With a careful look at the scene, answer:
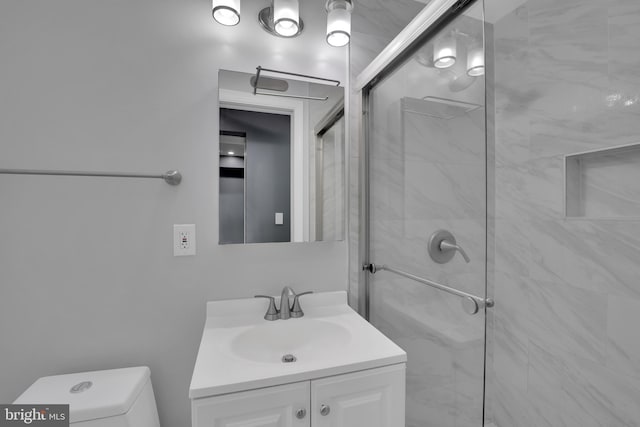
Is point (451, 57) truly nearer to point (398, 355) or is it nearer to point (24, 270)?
point (398, 355)

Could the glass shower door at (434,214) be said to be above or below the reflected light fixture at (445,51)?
below

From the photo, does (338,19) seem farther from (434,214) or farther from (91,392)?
(91,392)

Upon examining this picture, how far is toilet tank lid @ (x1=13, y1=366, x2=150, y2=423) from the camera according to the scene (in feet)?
2.79

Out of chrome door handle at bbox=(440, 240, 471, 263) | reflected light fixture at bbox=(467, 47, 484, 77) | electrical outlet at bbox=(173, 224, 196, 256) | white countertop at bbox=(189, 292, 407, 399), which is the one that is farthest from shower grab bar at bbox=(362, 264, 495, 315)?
electrical outlet at bbox=(173, 224, 196, 256)

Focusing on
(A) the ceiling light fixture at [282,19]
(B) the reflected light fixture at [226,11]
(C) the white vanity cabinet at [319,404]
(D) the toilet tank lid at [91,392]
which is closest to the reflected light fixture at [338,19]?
(A) the ceiling light fixture at [282,19]

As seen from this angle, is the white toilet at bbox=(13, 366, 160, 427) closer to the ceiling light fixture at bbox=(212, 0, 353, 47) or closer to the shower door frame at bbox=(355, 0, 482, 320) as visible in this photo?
the shower door frame at bbox=(355, 0, 482, 320)

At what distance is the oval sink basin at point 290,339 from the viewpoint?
3.46 ft

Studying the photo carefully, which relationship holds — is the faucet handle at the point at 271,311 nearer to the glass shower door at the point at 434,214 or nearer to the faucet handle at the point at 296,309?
the faucet handle at the point at 296,309

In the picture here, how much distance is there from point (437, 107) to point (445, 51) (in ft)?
0.55

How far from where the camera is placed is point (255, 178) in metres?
1.19

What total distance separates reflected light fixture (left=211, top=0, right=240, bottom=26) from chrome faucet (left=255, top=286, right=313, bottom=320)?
1059mm

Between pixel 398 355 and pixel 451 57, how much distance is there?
0.92m

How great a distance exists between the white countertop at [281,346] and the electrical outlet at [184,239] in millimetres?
227

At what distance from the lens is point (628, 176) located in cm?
97
